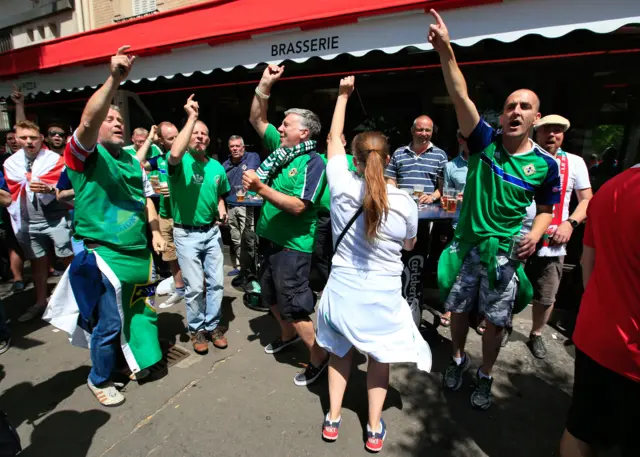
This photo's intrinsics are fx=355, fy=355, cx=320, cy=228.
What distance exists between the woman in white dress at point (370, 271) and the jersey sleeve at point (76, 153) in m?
1.50

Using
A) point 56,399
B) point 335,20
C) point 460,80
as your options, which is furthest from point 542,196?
point 56,399

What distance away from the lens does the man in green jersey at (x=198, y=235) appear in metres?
3.16

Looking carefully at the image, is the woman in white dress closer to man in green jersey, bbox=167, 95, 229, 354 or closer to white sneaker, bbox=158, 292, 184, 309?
man in green jersey, bbox=167, 95, 229, 354

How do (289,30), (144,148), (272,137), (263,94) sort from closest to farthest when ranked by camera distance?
(263,94), (272,137), (144,148), (289,30)

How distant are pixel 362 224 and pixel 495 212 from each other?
96cm

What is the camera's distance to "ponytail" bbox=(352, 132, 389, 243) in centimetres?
189

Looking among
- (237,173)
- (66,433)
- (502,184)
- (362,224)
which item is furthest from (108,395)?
(237,173)

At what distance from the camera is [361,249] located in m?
2.06

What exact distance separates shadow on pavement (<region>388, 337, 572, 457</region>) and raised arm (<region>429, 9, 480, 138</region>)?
196 centimetres

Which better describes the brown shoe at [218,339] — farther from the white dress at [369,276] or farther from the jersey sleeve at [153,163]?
the jersey sleeve at [153,163]

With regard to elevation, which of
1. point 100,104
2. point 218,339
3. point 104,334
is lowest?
point 218,339

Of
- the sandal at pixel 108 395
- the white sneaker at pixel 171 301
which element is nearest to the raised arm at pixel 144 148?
the white sneaker at pixel 171 301

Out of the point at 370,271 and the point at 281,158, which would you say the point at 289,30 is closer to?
the point at 281,158

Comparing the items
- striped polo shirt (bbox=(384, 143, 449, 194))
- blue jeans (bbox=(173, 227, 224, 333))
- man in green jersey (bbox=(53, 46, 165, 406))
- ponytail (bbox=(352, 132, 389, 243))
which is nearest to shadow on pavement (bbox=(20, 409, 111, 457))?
man in green jersey (bbox=(53, 46, 165, 406))
